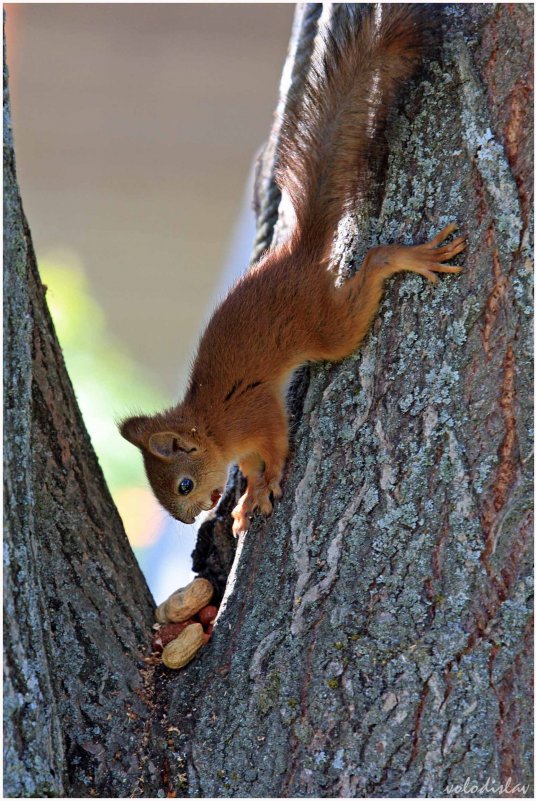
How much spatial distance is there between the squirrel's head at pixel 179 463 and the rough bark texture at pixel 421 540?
2.54ft

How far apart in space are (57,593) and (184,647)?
304 mm

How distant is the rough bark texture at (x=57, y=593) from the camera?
4.90 ft

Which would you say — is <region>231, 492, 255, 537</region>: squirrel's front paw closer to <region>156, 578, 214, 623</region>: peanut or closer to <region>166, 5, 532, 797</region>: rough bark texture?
<region>156, 578, 214, 623</region>: peanut

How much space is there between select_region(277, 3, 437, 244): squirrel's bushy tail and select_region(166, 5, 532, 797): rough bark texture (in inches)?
4.5

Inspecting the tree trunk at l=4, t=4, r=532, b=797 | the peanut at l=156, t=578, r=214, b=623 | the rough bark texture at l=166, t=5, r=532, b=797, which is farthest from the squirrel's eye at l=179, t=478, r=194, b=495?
the rough bark texture at l=166, t=5, r=532, b=797

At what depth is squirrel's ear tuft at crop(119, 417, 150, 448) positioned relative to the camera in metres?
2.69

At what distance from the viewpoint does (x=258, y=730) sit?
169cm

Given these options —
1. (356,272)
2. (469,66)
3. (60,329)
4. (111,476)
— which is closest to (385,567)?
(356,272)

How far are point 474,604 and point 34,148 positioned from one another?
3.34 metres

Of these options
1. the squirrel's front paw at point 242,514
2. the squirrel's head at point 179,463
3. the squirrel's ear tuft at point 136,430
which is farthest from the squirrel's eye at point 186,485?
the squirrel's front paw at point 242,514

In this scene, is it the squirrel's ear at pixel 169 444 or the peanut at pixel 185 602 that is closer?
the peanut at pixel 185 602

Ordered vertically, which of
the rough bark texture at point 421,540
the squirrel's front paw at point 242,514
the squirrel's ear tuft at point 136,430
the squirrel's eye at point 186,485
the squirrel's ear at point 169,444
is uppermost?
the squirrel's ear tuft at point 136,430

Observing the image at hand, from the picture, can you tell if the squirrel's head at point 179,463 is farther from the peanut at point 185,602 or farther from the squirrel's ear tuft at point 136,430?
the peanut at point 185,602

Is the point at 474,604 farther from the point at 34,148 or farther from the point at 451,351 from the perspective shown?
the point at 34,148
